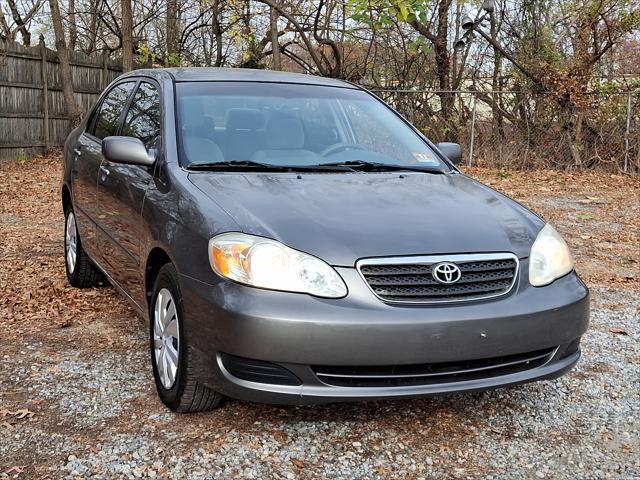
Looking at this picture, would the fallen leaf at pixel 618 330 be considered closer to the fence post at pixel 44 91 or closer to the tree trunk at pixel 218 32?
the fence post at pixel 44 91

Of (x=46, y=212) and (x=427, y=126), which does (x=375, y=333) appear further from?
(x=427, y=126)

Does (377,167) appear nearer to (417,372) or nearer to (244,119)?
(244,119)

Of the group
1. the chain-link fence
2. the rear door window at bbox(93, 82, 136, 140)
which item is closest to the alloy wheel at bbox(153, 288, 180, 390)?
the rear door window at bbox(93, 82, 136, 140)

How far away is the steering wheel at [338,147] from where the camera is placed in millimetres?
4052

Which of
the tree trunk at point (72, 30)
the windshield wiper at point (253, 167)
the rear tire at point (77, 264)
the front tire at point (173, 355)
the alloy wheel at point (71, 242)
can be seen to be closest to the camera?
the front tire at point (173, 355)

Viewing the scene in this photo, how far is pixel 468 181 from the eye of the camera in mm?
3965

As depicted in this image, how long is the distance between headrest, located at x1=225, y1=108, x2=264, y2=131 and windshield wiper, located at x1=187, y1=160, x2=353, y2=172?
1.06 feet

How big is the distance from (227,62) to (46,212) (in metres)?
12.1

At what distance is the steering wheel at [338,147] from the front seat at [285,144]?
84mm

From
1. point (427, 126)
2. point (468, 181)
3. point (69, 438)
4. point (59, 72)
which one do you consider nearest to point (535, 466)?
point (468, 181)

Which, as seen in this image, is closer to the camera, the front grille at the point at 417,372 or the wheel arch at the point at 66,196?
the front grille at the point at 417,372

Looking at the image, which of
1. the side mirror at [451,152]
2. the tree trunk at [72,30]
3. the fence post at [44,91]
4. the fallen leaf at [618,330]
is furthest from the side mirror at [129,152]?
the tree trunk at [72,30]

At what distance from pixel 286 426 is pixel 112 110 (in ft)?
9.33

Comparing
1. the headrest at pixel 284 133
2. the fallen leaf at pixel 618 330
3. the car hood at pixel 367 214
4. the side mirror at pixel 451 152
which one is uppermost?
the headrest at pixel 284 133
